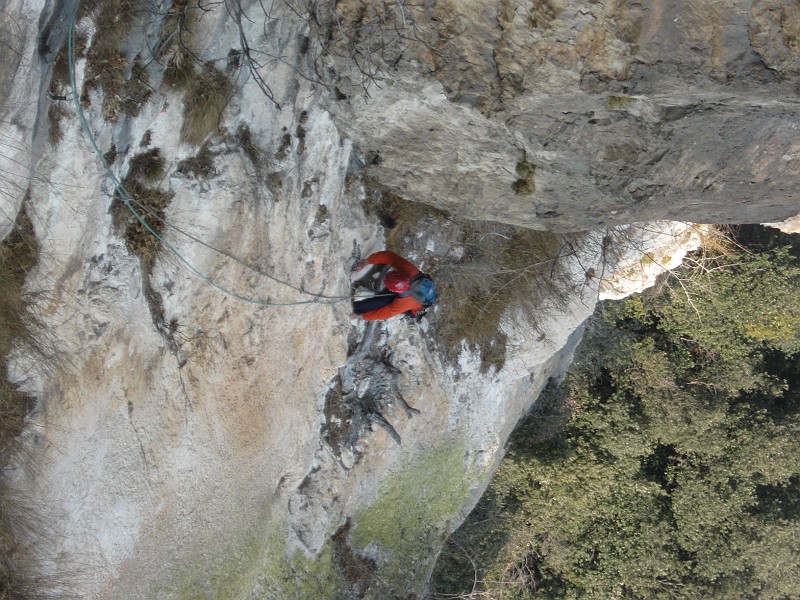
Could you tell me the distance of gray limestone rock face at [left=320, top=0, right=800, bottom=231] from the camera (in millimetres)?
3158

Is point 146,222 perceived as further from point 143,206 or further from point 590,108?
point 590,108

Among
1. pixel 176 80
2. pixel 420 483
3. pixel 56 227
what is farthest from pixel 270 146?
pixel 420 483

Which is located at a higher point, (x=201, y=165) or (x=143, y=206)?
(x=201, y=165)

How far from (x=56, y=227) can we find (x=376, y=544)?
15.9ft

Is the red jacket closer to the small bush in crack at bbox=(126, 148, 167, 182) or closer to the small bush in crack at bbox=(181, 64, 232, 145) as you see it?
the small bush in crack at bbox=(181, 64, 232, 145)

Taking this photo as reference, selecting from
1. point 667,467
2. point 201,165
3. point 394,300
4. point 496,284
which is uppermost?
point 201,165

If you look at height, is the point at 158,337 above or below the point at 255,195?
below

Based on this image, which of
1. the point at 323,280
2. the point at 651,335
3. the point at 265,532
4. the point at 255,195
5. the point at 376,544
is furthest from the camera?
the point at 651,335

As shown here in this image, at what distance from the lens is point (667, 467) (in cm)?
1140

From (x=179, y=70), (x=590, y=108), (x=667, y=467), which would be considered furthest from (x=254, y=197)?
(x=667, y=467)

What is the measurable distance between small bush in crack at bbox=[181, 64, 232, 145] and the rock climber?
1898mm

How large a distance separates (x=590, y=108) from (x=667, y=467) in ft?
31.2

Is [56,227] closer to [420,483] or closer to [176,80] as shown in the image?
[176,80]

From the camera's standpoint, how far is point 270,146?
466 cm
